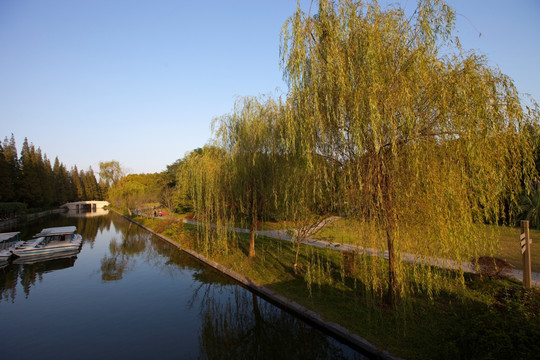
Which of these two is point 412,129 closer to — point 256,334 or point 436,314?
point 436,314

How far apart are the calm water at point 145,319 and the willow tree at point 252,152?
3314mm

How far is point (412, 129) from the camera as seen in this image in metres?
5.31

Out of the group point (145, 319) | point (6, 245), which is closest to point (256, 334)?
point (145, 319)

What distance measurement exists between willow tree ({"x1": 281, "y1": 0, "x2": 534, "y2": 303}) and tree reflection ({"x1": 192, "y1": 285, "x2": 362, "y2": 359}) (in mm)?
2204

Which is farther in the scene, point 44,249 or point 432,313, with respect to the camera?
point 44,249

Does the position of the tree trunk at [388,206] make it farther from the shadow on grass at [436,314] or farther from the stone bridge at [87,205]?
the stone bridge at [87,205]

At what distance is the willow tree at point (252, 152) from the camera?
10.6 meters

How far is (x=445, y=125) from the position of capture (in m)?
5.22

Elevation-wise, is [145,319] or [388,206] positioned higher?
[388,206]

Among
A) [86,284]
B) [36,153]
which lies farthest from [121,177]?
[86,284]

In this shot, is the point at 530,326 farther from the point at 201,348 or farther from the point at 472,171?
the point at 201,348

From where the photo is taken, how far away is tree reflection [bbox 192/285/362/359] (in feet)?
20.3

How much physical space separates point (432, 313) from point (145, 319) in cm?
757

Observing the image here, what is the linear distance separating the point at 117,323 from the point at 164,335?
1714mm
